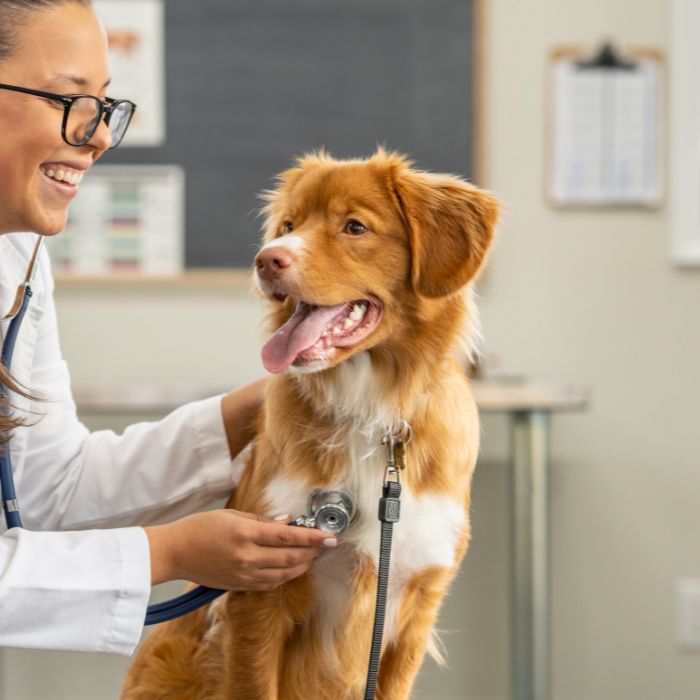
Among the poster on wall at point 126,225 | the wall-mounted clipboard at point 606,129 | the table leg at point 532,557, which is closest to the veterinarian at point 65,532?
the table leg at point 532,557

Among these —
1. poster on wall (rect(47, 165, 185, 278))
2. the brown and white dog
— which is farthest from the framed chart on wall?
the brown and white dog

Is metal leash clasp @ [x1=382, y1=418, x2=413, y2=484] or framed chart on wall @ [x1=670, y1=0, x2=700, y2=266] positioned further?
framed chart on wall @ [x1=670, y1=0, x2=700, y2=266]

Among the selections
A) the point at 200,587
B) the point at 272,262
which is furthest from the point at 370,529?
the point at 272,262

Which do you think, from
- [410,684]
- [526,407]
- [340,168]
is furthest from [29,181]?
[526,407]

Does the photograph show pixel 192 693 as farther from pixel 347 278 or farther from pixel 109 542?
pixel 347 278

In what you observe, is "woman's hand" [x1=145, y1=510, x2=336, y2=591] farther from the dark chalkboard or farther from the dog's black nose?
the dark chalkboard

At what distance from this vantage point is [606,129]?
265 cm

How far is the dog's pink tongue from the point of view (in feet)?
3.88

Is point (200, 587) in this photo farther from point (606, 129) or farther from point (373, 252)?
point (606, 129)

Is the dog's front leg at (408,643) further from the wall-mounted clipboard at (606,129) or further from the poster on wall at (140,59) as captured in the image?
the poster on wall at (140,59)

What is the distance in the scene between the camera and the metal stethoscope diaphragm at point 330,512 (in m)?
1.18

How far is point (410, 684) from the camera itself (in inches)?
52.2

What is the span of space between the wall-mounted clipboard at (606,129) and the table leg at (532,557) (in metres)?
0.73

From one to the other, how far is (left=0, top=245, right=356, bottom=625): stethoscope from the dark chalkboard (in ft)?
4.69
